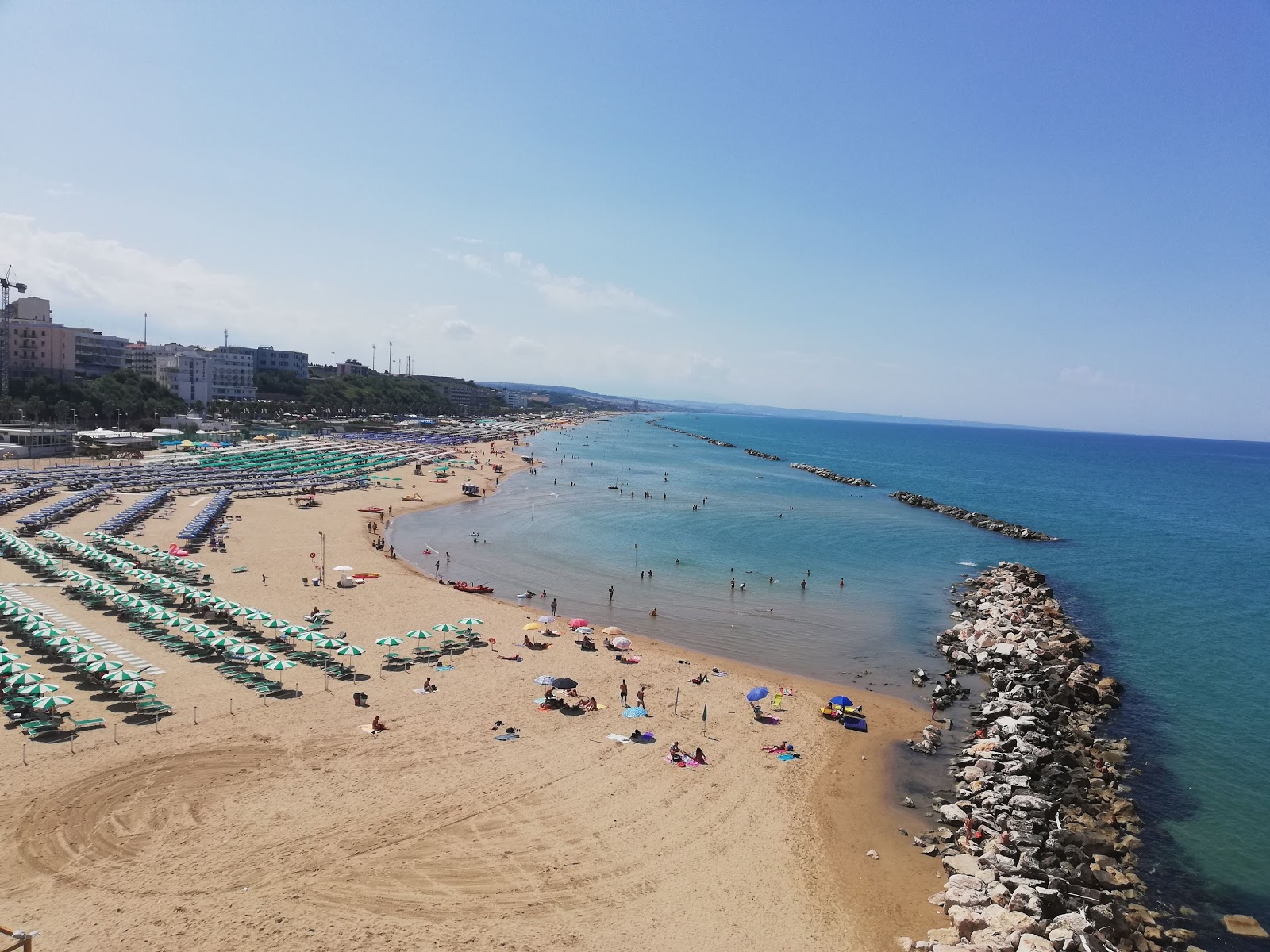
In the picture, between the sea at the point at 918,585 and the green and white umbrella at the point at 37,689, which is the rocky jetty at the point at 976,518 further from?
the green and white umbrella at the point at 37,689

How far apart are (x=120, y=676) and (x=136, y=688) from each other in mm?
1898

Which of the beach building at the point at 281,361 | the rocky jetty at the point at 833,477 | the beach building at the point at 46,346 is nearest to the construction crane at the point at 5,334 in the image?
the beach building at the point at 46,346

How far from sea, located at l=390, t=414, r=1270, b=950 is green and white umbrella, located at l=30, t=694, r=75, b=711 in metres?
20.1

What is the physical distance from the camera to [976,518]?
73750 mm

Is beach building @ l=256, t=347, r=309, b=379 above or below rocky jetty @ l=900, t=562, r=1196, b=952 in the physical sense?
above

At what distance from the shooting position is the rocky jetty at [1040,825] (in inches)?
549

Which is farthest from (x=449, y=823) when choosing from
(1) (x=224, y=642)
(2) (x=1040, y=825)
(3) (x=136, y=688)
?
(2) (x=1040, y=825)

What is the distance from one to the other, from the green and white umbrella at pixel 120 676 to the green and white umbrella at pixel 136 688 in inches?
17.2

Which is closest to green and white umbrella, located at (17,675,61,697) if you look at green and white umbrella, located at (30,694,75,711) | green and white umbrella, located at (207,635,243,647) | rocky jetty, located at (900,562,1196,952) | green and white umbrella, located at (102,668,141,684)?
green and white umbrella, located at (30,694,75,711)

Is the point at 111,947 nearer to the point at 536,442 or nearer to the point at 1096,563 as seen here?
the point at 1096,563

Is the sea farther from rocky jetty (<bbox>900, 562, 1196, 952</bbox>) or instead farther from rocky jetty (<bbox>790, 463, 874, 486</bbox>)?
rocky jetty (<bbox>790, 463, 874, 486</bbox>)

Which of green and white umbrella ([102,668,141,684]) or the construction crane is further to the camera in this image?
the construction crane

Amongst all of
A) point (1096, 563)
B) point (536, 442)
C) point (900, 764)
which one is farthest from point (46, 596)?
point (536, 442)

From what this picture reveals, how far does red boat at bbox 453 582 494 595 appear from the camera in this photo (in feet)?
125
